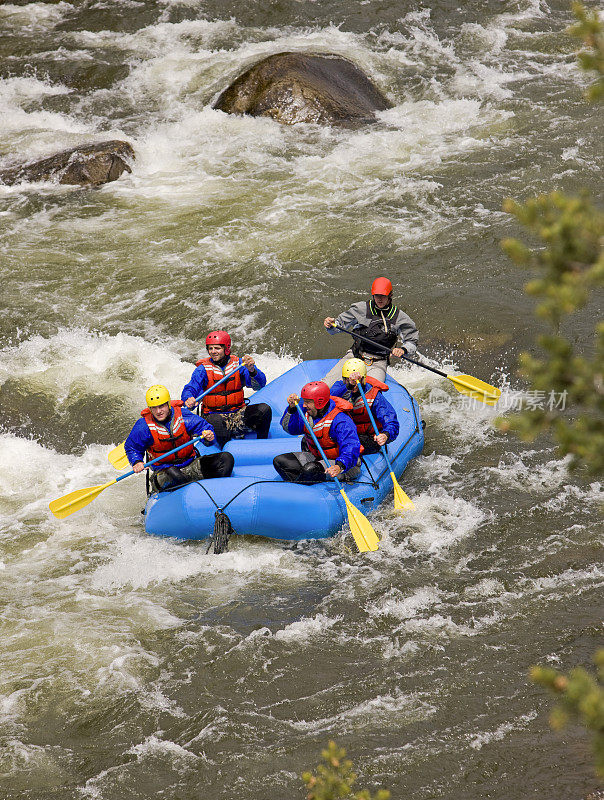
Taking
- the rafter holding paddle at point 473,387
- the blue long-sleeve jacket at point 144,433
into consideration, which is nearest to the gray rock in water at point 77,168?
the rafter holding paddle at point 473,387

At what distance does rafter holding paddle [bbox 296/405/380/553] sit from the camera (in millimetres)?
6047

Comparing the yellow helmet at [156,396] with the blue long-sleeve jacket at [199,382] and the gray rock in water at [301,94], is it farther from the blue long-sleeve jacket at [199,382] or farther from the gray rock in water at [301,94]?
the gray rock in water at [301,94]

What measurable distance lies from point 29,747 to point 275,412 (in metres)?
3.49

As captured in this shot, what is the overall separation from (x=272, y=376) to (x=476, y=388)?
2209 mm

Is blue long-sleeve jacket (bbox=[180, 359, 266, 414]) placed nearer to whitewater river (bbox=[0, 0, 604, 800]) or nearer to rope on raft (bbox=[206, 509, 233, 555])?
whitewater river (bbox=[0, 0, 604, 800])

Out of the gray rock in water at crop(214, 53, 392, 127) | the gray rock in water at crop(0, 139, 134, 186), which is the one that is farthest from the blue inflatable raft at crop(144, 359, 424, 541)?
the gray rock in water at crop(214, 53, 392, 127)

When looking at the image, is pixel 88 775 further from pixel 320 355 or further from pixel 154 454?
pixel 320 355

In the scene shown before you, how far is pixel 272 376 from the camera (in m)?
8.58

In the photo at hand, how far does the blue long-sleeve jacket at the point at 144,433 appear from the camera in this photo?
6.43 metres

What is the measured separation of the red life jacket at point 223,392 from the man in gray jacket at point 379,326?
3.74 ft

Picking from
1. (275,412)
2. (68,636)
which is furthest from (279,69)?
(68,636)

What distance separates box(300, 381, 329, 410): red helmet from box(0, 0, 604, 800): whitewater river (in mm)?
1045

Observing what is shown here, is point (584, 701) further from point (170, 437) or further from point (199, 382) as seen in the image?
point (199, 382)

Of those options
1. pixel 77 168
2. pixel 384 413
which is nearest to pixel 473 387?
pixel 384 413
